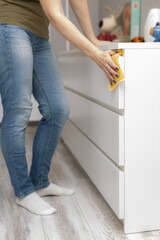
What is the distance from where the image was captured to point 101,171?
152 centimetres

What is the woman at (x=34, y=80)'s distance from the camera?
1.28m

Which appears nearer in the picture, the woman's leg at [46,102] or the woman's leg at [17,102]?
the woman's leg at [17,102]

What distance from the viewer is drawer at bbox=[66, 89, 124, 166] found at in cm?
124

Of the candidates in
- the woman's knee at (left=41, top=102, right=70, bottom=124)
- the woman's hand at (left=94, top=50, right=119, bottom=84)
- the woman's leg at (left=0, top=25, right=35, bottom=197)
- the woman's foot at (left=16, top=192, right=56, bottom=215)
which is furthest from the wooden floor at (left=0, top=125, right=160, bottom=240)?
the woman's hand at (left=94, top=50, right=119, bottom=84)

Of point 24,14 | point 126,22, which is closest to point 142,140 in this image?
point 24,14

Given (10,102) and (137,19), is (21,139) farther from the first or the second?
(137,19)

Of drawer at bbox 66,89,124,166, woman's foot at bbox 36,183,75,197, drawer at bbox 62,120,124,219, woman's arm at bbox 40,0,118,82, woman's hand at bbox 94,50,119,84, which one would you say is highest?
woman's arm at bbox 40,0,118,82

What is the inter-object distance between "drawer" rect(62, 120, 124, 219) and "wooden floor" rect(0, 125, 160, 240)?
0.07 m

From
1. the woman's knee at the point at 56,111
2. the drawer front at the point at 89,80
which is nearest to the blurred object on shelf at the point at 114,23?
the drawer front at the point at 89,80

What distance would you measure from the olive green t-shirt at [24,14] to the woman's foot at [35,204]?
717 millimetres

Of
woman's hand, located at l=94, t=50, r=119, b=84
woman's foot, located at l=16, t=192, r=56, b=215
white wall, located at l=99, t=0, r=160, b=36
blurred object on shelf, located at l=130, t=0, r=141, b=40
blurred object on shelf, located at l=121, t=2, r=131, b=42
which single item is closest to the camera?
woman's hand, located at l=94, t=50, r=119, b=84

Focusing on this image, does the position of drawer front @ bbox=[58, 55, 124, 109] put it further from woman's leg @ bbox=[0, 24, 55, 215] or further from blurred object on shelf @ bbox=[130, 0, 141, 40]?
blurred object on shelf @ bbox=[130, 0, 141, 40]

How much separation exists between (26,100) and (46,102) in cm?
14

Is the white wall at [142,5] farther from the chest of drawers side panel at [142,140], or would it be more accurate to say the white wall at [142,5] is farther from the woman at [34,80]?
the chest of drawers side panel at [142,140]
